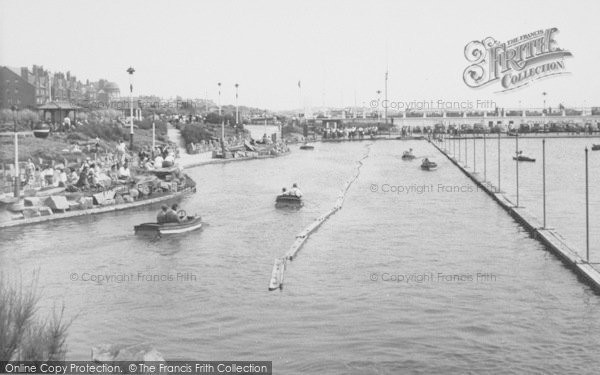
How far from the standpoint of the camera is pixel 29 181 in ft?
131

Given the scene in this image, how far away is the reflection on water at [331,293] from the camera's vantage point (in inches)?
719

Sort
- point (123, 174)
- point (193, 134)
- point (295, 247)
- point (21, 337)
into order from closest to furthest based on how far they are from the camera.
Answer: point (21, 337) → point (295, 247) → point (123, 174) → point (193, 134)

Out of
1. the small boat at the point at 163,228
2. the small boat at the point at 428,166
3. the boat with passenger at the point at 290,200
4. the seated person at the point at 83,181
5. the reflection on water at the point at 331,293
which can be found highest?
the seated person at the point at 83,181

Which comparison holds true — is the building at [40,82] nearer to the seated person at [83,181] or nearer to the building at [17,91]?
the building at [17,91]

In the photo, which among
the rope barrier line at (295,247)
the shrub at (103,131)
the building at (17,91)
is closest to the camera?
the rope barrier line at (295,247)

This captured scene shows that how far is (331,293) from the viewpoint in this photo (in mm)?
23531

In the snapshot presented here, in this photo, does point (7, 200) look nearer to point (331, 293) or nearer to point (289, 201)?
point (289, 201)

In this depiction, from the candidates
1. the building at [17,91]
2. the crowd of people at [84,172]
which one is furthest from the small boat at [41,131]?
the building at [17,91]

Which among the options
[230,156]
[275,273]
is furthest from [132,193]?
[230,156]

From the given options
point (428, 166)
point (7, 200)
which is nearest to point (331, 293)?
point (7, 200)

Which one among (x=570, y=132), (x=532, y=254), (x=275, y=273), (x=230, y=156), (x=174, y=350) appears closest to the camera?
(x=174, y=350)

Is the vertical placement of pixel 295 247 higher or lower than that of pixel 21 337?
lower

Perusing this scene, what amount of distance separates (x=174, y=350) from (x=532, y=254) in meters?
16.3

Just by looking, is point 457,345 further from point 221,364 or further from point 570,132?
point 570,132
